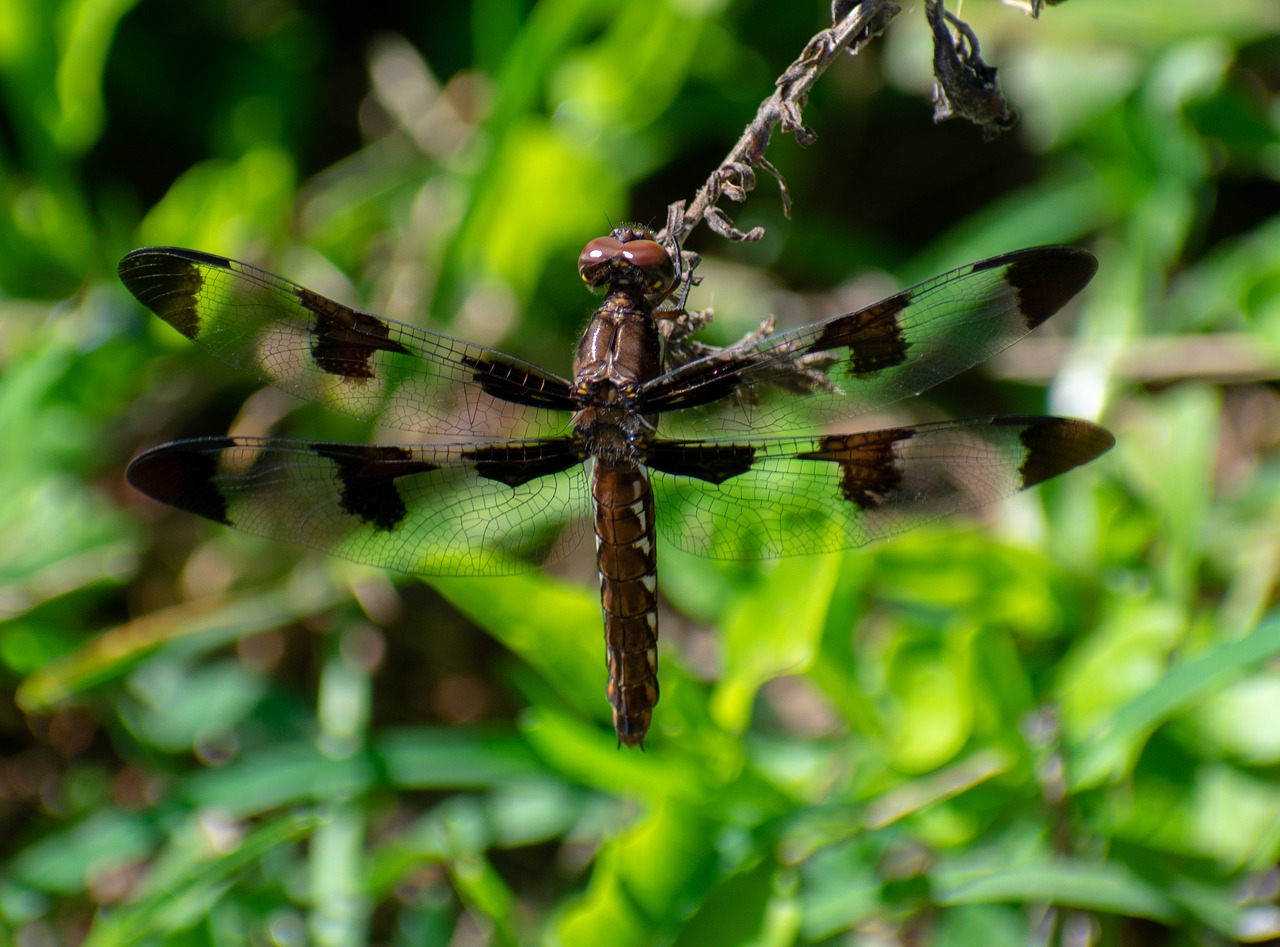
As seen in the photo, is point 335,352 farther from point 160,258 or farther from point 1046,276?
point 1046,276

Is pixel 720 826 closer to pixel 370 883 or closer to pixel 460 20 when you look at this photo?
pixel 370 883

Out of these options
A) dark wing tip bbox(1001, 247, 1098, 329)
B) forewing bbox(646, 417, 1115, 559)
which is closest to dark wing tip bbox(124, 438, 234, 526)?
forewing bbox(646, 417, 1115, 559)

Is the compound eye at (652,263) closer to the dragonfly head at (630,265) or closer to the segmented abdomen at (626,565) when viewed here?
the dragonfly head at (630,265)

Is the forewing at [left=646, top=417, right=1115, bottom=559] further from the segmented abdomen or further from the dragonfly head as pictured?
the dragonfly head

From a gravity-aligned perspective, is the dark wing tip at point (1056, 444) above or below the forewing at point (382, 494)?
below

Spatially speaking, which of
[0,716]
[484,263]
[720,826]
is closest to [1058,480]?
[720,826]

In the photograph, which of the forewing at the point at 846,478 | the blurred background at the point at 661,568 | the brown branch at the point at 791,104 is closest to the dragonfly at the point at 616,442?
the forewing at the point at 846,478
